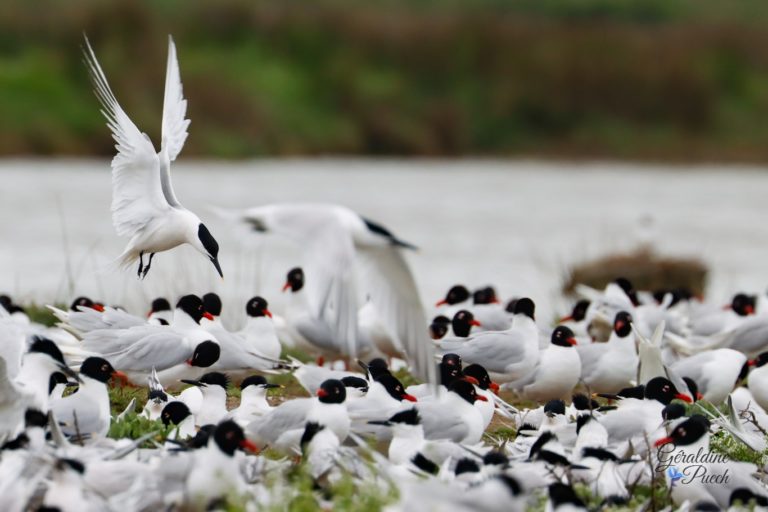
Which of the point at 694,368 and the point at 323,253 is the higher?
the point at 323,253

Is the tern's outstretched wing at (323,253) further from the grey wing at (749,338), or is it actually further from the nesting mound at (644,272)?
the nesting mound at (644,272)

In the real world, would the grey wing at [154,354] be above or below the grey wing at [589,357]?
above

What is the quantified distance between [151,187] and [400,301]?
1923 mm

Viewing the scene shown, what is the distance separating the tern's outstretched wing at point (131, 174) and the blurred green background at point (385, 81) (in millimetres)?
22636

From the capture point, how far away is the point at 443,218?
87.8 ft

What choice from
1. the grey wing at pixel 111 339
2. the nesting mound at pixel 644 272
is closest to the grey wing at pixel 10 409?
the grey wing at pixel 111 339

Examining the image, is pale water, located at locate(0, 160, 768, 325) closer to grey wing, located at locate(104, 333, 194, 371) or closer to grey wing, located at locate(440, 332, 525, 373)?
grey wing, located at locate(440, 332, 525, 373)

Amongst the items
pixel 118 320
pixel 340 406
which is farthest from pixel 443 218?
pixel 340 406

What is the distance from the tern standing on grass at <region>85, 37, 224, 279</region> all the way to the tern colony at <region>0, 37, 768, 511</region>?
0.04 feet

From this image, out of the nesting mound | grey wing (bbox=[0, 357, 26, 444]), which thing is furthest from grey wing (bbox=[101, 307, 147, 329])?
the nesting mound

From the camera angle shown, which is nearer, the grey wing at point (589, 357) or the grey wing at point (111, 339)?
the grey wing at point (111, 339)

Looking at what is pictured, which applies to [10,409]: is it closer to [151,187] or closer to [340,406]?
[340,406]

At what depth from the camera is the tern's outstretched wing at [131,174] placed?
311 inches

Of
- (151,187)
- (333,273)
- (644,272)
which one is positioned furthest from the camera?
(644,272)
